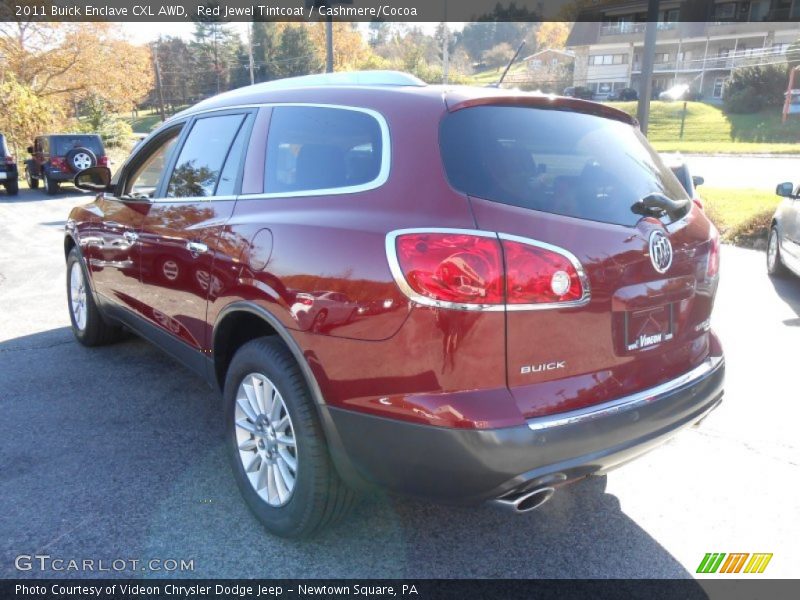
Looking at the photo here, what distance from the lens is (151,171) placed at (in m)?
4.20

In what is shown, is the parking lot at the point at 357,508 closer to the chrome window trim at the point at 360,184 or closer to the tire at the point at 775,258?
the chrome window trim at the point at 360,184

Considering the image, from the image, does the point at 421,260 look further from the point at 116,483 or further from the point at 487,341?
the point at 116,483

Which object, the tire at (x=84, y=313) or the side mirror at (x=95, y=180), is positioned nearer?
the side mirror at (x=95, y=180)

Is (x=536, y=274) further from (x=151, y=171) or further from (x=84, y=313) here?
(x=84, y=313)

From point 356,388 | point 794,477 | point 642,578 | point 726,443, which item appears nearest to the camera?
point 356,388

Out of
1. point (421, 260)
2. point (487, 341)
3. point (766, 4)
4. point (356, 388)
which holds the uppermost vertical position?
Answer: point (766, 4)

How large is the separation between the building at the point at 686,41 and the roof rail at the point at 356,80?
187ft

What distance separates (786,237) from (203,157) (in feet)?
21.0

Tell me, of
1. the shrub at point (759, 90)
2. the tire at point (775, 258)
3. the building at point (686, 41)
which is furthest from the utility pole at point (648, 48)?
the building at point (686, 41)

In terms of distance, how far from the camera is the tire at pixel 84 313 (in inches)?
196

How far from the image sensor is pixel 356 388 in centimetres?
227

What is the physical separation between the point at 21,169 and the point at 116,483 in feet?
91.1

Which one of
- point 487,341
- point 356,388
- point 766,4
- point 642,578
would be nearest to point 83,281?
point 356,388

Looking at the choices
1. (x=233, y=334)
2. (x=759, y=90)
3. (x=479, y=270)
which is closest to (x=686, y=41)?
(x=759, y=90)
